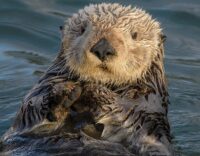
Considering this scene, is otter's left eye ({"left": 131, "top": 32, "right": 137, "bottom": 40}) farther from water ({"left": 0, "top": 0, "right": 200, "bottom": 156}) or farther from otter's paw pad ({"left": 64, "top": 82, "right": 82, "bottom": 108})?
water ({"left": 0, "top": 0, "right": 200, "bottom": 156})

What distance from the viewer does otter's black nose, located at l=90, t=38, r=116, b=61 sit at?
541cm

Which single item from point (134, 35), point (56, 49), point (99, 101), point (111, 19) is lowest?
point (99, 101)

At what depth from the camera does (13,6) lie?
33.8 feet

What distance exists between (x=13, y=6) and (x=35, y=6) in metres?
0.31

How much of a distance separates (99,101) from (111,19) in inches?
26.8

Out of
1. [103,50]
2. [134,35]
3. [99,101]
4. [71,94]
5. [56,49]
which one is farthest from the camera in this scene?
[56,49]

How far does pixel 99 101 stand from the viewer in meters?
5.75

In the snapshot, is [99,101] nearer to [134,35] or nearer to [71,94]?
[71,94]

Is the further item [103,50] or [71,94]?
[71,94]

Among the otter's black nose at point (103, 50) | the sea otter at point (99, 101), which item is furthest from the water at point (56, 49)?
the otter's black nose at point (103, 50)

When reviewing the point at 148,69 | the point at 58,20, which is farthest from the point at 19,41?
the point at 148,69

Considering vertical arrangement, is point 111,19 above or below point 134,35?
above

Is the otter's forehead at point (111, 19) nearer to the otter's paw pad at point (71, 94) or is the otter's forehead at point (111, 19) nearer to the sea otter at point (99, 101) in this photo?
the sea otter at point (99, 101)

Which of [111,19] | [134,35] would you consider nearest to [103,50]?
[111,19]
